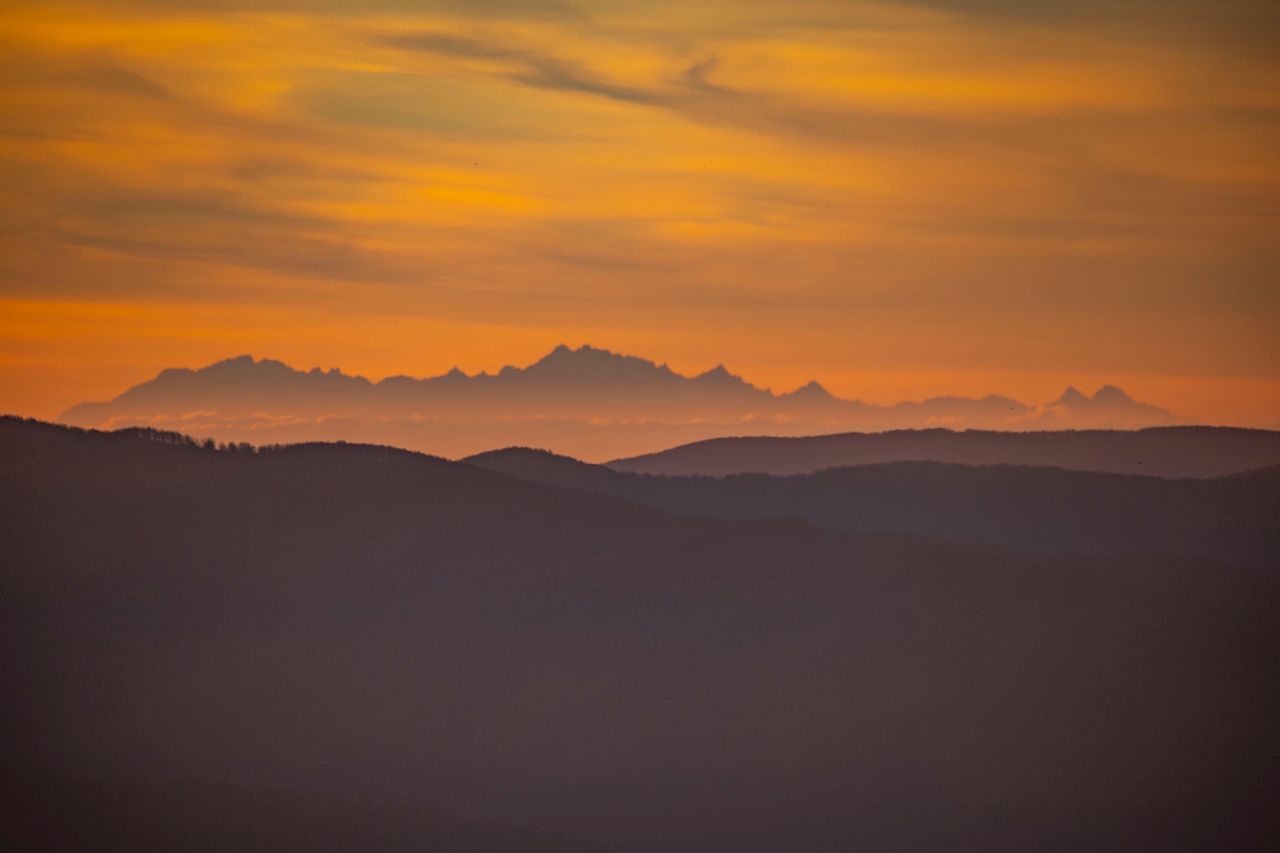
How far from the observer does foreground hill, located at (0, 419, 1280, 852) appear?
128 m

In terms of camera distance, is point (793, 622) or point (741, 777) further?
point (793, 622)

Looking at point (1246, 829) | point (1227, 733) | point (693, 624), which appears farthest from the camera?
point (693, 624)

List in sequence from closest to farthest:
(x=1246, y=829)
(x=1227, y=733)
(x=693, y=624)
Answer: (x=1246, y=829) < (x=1227, y=733) < (x=693, y=624)

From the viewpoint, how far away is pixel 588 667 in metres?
144

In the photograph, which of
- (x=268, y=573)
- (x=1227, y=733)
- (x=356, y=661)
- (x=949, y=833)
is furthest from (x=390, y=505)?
(x=1227, y=733)

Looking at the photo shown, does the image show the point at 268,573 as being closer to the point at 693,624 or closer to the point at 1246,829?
the point at 693,624

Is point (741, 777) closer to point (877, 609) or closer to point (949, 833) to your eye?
point (949, 833)

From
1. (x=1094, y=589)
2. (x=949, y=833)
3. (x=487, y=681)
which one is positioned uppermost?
(x=1094, y=589)

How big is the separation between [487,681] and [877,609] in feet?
118

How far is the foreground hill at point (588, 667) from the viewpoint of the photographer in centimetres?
12756

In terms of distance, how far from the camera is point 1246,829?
12569cm

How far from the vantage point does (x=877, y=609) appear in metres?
152

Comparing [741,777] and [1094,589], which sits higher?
[1094,589]

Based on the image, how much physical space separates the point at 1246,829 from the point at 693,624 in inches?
1937
